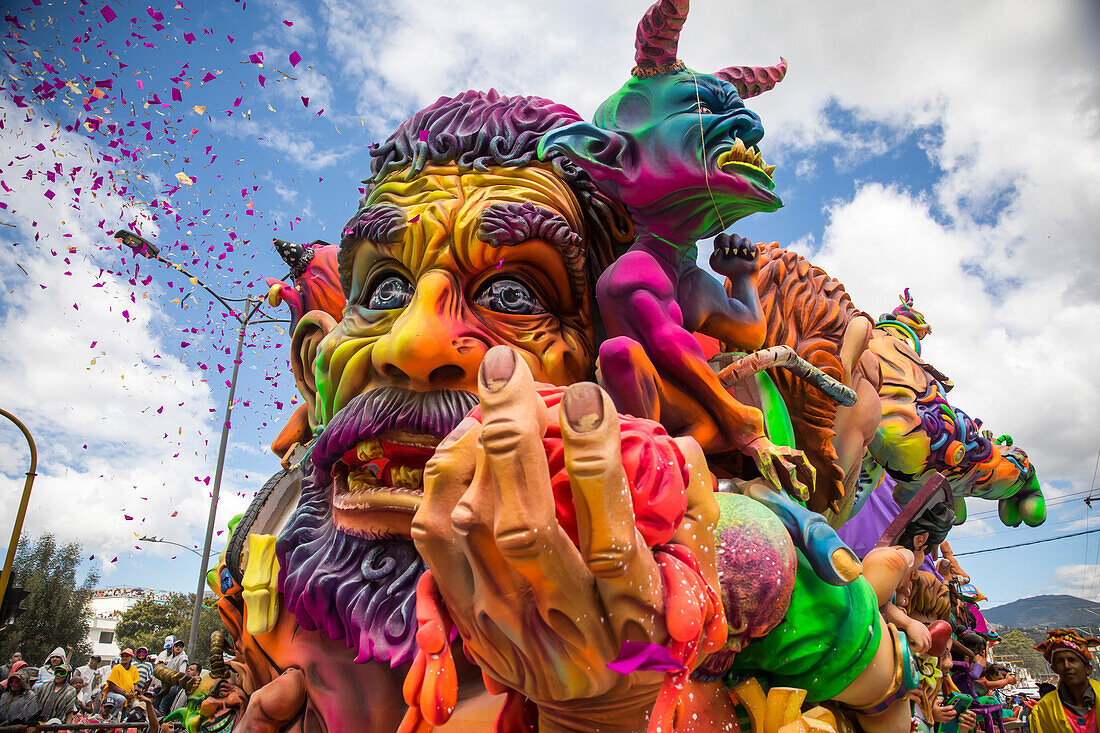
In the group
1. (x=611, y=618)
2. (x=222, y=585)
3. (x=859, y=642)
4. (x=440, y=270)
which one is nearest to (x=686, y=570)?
(x=611, y=618)

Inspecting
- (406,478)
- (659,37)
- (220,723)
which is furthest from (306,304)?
(659,37)

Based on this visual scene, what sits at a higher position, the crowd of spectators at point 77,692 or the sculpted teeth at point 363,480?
the sculpted teeth at point 363,480

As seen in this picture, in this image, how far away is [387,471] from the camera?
2.18 meters

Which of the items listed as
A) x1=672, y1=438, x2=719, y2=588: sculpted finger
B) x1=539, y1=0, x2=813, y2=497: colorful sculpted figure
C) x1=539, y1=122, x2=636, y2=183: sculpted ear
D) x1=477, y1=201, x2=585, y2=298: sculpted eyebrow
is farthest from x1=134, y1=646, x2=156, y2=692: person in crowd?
x1=672, y1=438, x2=719, y2=588: sculpted finger

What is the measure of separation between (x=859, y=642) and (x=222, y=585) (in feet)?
7.92

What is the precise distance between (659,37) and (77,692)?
9055 mm

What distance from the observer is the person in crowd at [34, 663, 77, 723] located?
670 centimetres

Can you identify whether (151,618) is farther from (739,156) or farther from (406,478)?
(739,156)

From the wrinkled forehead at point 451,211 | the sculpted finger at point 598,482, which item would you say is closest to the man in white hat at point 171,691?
the wrinkled forehead at point 451,211

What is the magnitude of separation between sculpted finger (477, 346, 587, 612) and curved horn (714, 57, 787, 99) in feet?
6.73

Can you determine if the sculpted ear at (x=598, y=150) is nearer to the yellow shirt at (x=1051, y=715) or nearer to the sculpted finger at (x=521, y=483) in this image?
the sculpted finger at (x=521, y=483)

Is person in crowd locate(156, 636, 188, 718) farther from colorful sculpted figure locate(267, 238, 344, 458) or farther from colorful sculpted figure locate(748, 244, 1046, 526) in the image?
colorful sculpted figure locate(748, 244, 1046, 526)

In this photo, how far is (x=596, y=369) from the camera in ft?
8.47

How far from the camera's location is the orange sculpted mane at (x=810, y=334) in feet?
8.73
